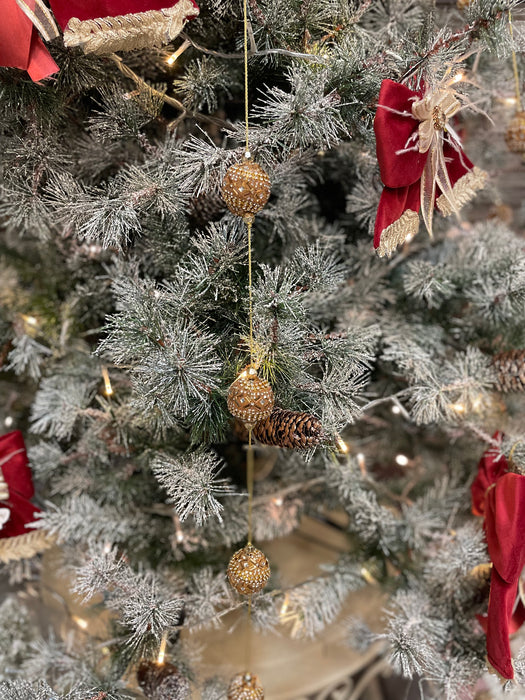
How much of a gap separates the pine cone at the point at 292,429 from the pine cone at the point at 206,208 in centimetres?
20

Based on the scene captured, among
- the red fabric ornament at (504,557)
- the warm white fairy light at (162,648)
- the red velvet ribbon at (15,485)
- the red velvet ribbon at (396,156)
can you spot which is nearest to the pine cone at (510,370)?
the red fabric ornament at (504,557)

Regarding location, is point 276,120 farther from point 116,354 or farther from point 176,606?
point 176,606

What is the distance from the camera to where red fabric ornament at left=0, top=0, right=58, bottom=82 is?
0.42m

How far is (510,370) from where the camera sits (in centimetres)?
60

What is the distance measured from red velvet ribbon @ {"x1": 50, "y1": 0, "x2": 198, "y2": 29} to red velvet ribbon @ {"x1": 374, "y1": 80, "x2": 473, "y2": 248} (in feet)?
0.63

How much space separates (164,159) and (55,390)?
0.28m

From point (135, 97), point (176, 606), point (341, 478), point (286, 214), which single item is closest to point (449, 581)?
point (341, 478)

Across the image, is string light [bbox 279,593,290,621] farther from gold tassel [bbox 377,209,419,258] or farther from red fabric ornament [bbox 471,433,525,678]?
gold tassel [bbox 377,209,419,258]

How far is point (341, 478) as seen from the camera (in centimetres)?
63

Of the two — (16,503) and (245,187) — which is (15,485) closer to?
(16,503)

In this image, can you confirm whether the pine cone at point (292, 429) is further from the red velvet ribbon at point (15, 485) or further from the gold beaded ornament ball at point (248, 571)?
the red velvet ribbon at point (15, 485)

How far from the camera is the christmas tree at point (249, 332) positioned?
469 mm

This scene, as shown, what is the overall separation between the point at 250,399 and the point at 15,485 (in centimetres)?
35

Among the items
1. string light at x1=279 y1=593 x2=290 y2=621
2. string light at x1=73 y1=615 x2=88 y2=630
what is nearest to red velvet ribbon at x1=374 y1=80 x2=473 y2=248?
string light at x1=279 y1=593 x2=290 y2=621
